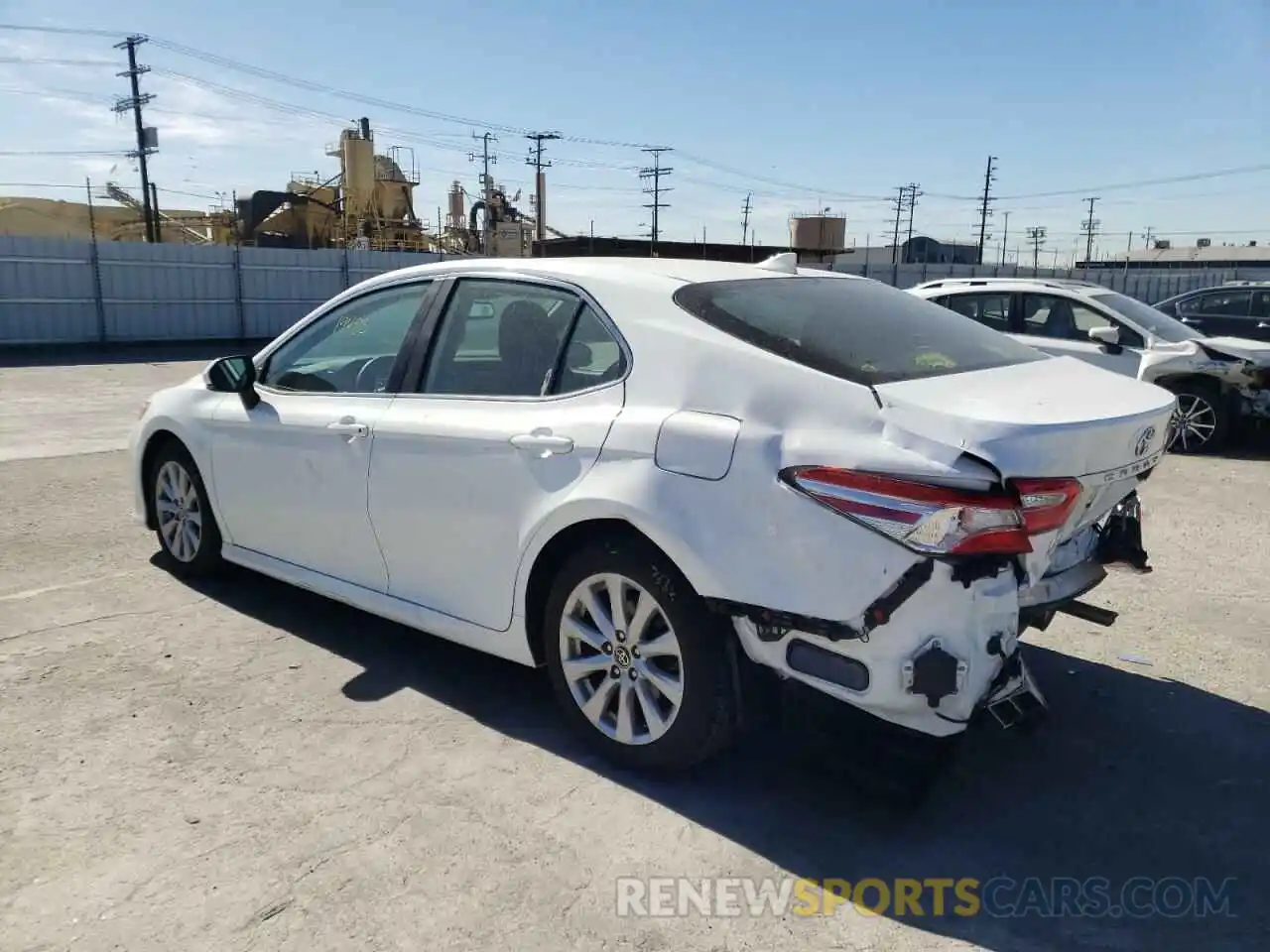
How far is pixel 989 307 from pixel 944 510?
26.3 ft

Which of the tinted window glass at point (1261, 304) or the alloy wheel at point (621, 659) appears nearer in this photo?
the alloy wheel at point (621, 659)

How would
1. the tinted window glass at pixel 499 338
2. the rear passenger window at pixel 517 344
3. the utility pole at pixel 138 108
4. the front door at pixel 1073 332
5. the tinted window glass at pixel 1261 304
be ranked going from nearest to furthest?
the rear passenger window at pixel 517 344 < the tinted window glass at pixel 499 338 < the front door at pixel 1073 332 < the tinted window glass at pixel 1261 304 < the utility pole at pixel 138 108

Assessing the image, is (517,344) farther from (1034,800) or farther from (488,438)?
(1034,800)

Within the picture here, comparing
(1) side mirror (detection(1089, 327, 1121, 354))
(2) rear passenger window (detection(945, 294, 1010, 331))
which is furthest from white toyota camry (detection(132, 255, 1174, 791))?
(2) rear passenger window (detection(945, 294, 1010, 331))

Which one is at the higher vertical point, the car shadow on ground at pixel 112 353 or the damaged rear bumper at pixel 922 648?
the damaged rear bumper at pixel 922 648

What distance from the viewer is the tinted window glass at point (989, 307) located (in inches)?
380

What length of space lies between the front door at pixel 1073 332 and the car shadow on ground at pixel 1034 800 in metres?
6.07

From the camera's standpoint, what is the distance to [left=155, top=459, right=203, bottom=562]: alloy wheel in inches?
187

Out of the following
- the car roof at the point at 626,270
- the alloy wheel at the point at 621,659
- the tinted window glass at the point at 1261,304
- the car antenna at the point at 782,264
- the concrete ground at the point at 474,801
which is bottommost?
the concrete ground at the point at 474,801

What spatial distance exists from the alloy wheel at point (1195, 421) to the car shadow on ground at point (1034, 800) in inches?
246

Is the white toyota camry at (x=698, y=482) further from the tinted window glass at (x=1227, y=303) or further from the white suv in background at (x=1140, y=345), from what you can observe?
the tinted window glass at (x=1227, y=303)

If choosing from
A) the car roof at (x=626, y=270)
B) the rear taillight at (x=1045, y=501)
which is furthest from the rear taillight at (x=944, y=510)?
the car roof at (x=626, y=270)

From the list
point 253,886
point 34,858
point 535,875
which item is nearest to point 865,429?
point 535,875

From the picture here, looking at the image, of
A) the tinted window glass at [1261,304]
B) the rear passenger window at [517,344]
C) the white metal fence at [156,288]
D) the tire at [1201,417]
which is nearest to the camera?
the rear passenger window at [517,344]
